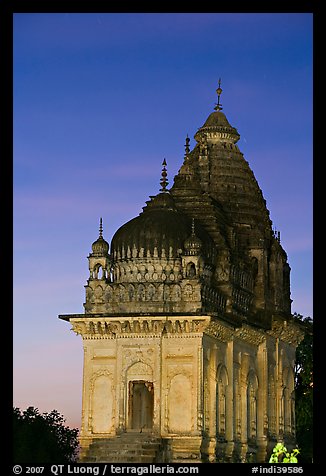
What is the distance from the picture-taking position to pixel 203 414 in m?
41.7

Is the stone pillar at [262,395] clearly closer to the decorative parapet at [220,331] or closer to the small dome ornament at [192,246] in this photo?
the decorative parapet at [220,331]

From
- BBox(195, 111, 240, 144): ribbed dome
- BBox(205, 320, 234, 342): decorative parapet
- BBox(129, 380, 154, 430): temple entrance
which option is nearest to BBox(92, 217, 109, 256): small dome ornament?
BBox(205, 320, 234, 342): decorative parapet

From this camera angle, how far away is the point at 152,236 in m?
42.9

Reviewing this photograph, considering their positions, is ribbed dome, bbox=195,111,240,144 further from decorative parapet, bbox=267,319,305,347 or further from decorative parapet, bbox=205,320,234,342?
decorative parapet, bbox=205,320,234,342

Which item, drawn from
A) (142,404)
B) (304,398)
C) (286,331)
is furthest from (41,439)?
(304,398)

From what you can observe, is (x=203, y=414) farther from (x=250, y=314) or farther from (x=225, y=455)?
(x=250, y=314)

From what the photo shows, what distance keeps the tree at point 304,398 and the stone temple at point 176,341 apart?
27.0ft

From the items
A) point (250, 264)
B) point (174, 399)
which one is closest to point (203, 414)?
point (174, 399)

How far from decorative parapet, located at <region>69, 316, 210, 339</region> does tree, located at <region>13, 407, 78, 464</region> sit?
3.92 m

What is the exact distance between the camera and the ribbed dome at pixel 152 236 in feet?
141

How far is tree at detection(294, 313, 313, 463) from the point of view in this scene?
55.8m

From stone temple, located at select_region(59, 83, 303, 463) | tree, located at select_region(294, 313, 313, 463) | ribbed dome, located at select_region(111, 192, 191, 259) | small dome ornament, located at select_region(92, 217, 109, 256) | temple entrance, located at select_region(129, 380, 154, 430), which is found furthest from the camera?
tree, located at select_region(294, 313, 313, 463)
